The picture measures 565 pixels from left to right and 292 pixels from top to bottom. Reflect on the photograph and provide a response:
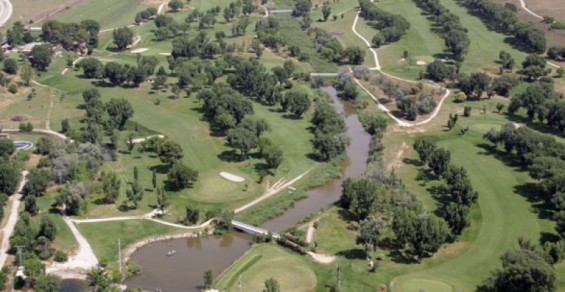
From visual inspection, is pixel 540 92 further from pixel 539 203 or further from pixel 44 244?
pixel 44 244

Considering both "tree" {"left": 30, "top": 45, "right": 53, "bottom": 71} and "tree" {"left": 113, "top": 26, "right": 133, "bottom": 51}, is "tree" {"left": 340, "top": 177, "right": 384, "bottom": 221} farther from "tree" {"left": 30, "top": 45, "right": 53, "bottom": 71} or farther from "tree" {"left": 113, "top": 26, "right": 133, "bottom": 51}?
"tree" {"left": 113, "top": 26, "right": 133, "bottom": 51}

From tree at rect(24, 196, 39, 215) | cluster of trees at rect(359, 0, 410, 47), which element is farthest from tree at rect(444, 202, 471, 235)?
cluster of trees at rect(359, 0, 410, 47)

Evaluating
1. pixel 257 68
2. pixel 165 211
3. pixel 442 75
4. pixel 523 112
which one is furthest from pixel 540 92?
pixel 165 211

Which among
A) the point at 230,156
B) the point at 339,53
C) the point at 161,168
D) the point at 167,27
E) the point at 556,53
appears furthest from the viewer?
the point at 167,27

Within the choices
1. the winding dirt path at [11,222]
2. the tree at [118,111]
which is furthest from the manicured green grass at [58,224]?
the tree at [118,111]

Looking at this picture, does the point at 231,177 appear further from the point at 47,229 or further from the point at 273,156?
the point at 47,229

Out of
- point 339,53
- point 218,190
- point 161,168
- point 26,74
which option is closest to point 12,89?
point 26,74

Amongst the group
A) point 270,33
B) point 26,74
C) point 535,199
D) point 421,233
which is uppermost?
point 421,233
